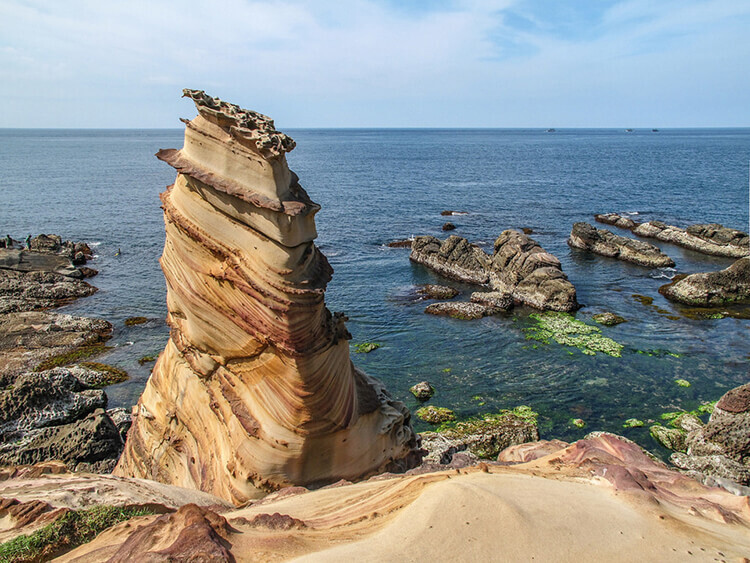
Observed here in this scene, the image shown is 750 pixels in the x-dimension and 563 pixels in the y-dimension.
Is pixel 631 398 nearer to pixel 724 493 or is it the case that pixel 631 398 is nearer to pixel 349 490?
pixel 724 493

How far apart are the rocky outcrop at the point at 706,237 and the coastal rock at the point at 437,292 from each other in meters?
24.6

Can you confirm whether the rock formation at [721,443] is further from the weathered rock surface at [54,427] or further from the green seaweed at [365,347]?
the weathered rock surface at [54,427]

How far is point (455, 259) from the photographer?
39.1 metres

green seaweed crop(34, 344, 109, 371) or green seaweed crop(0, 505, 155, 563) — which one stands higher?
green seaweed crop(0, 505, 155, 563)

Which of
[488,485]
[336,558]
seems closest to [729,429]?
[488,485]

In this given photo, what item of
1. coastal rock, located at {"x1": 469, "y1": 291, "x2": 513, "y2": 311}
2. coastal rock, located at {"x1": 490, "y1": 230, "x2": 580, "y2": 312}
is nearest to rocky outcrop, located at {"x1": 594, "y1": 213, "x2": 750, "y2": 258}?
coastal rock, located at {"x1": 490, "y1": 230, "x2": 580, "y2": 312}

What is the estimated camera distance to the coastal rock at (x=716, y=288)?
32.0m

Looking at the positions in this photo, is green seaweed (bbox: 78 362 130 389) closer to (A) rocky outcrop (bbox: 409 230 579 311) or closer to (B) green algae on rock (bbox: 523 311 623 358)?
(B) green algae on rock (bbox: 523 311 623 358)

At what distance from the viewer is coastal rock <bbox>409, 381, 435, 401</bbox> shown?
72.8 ft

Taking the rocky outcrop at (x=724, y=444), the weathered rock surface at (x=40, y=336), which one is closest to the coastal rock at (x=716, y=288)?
the rocky outcrop at (x=724, y=444)

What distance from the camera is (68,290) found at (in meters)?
34.8

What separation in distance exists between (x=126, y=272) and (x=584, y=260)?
3594 cm

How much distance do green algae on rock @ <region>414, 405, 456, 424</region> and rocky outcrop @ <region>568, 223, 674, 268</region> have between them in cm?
2766

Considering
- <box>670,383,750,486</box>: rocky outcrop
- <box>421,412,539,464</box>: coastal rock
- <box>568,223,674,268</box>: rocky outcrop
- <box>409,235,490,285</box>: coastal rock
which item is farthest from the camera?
<box>568,223,674,268</box>: rocky outcrop
